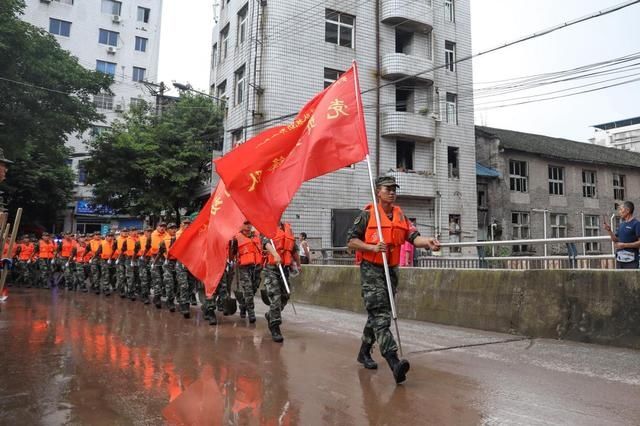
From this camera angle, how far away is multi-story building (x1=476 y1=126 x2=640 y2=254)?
25719mm

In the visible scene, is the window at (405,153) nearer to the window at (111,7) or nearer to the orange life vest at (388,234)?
the orange life vest at (388,234)

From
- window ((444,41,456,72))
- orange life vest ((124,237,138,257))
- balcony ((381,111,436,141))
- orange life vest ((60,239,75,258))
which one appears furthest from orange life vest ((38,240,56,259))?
window ((444,41,456,72))

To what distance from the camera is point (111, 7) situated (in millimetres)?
43250

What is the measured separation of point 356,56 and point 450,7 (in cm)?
666

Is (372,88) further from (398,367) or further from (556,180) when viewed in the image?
(398,367)

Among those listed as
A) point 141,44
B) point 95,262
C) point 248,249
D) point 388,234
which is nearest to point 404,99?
point 95,262

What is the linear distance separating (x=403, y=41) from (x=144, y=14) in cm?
2912

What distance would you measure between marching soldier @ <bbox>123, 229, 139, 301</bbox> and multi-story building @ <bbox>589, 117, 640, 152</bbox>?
46.3 m

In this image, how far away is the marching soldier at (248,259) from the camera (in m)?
9.16

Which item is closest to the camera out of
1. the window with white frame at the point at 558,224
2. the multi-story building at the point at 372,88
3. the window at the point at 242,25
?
the multi-story building at the point at 372,88

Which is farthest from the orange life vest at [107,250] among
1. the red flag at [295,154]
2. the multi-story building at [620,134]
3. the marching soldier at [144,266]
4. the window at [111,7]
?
the multi-story building at [620,134]

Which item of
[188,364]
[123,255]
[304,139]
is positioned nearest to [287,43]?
[123,255]

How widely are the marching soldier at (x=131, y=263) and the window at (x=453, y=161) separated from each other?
15476 millimetres

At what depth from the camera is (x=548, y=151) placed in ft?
89.6
